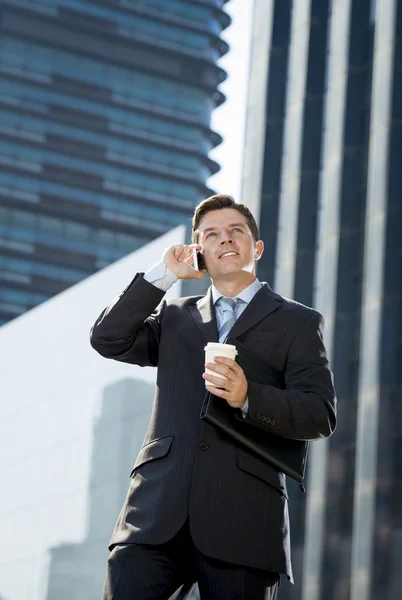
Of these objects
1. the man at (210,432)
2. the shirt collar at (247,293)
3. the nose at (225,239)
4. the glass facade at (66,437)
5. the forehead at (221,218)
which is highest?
the forehead at (221,218)

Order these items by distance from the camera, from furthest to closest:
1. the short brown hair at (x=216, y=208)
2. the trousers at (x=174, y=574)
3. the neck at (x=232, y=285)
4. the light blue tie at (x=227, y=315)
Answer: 1. the short brown hair at (x=216, y=208)
2. the neck at (x=232, y=285)
3. the light blue tie at (x=227, y=315)
4. the trousers at (x=174, y=574)

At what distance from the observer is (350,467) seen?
20.7 m

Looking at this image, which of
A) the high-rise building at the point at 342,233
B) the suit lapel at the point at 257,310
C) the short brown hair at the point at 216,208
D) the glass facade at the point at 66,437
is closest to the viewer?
the suit lapel at the point at 257,310

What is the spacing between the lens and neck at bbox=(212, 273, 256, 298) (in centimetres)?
361

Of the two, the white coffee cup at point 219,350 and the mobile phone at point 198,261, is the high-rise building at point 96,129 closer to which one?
the mobile phone at point 198,261

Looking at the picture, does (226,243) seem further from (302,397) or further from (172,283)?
(302,397)

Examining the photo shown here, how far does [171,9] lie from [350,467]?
83.4m

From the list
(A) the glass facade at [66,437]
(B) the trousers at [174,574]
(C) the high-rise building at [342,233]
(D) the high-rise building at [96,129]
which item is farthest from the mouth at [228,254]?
(D) the high-rise building at [96,129]

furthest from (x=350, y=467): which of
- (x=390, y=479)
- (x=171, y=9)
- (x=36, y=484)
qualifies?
(x=171, y=9)

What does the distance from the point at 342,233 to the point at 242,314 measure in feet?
65.1

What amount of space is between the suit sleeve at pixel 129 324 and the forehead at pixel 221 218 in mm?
356

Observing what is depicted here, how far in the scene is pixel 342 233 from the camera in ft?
75.4

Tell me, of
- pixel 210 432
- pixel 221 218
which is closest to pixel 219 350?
pixel 210 432

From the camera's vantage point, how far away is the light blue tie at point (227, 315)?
3.50 meters
